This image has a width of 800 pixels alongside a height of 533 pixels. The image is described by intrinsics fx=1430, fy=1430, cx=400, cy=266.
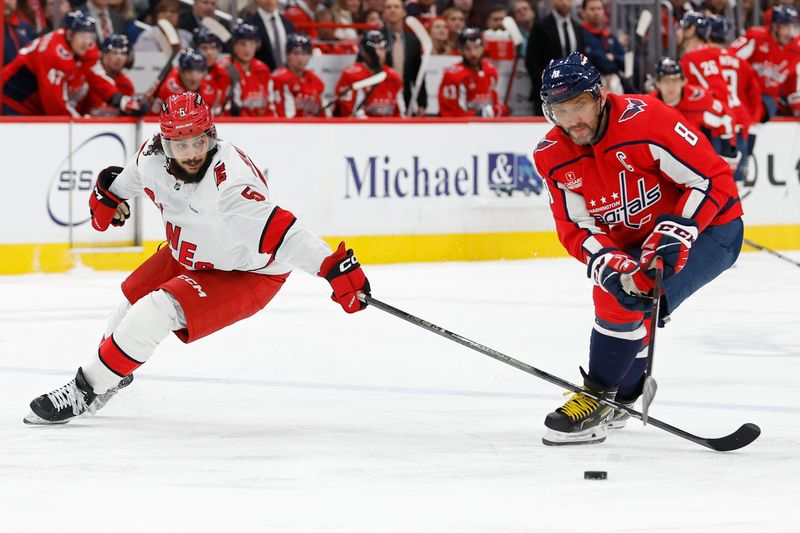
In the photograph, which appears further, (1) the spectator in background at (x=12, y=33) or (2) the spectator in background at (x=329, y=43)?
(2) the spectator in background at (x=329, y=43)

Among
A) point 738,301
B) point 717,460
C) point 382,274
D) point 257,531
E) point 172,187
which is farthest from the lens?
point 382,274

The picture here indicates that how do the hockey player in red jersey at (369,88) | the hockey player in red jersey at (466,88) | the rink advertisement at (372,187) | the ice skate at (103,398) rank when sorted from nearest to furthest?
1. the ice skate at (103,398)
2. the rink advertisement at (372,187)
3. the hockey player in red jersey at (369,88)
4. the hockey player in red jersey at (466,88)

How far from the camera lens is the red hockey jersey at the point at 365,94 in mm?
9180

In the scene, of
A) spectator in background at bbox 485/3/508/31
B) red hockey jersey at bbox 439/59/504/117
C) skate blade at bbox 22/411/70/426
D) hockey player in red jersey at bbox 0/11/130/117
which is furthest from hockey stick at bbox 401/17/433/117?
skate blade at bbox 22/411/70/426

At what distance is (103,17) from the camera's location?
859 centimetres

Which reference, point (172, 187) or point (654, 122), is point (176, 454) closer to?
point (172, 187)

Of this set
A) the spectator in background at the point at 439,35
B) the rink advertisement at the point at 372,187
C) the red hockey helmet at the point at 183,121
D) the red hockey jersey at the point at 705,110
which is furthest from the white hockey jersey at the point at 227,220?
the spectator in background at the point at 439,35

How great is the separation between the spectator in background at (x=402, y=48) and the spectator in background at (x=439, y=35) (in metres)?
0.20

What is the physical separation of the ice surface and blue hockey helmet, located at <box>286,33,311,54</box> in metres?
2.41

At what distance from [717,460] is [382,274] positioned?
4.73 m

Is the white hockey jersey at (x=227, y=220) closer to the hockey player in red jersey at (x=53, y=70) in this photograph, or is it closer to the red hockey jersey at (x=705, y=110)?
the hockey player in red jersey at (x=53, y=70)

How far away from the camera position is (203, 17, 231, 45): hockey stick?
8836mm

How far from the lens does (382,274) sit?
8.23m

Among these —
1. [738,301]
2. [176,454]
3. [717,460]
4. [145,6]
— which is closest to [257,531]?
→ [176,454]
